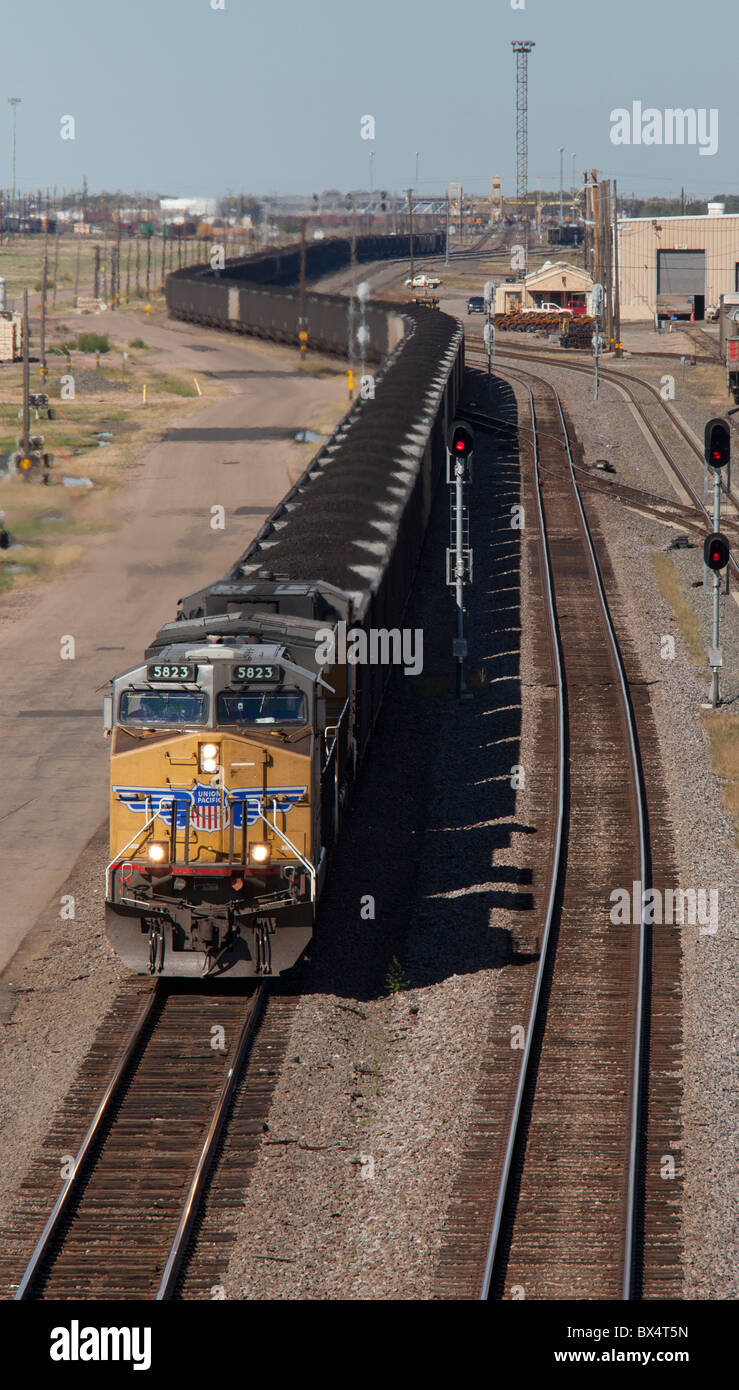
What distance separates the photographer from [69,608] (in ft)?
127

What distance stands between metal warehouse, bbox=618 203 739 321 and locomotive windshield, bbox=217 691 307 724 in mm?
89322

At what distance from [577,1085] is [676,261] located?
95.5 meters

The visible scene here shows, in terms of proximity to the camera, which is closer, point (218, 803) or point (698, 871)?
point (218, 803)

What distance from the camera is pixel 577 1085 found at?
1477cm

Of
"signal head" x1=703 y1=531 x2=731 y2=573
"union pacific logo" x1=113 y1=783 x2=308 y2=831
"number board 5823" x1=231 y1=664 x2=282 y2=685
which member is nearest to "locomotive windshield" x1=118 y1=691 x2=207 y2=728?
"number board 5823" x1=231 y1=664 x2=282 y2=685

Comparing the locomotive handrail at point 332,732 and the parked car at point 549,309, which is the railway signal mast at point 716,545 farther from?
the parked car at point 549,309

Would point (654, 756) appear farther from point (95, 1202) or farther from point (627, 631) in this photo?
point (95, 1202)

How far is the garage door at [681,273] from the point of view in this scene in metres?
102

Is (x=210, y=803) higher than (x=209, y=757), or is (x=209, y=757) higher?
(x=209, y=757)

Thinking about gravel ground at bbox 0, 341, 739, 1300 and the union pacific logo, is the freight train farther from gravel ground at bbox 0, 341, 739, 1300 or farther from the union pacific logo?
gravel ground at bbox 0, 341, 739, 1300

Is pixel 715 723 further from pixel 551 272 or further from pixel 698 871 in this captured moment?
pixel 551 272

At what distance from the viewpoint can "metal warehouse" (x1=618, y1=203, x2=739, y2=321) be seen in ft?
329

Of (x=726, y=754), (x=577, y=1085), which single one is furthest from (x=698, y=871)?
(x=577, y=1085)
